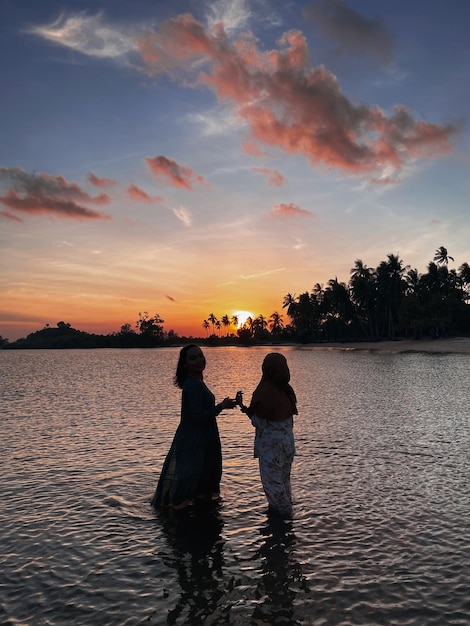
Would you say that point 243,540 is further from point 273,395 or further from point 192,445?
point 273,395

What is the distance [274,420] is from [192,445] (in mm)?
1435

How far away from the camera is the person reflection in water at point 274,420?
7.47 meters

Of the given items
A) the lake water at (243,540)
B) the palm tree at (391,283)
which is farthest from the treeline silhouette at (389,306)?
the lake water at (243,540)

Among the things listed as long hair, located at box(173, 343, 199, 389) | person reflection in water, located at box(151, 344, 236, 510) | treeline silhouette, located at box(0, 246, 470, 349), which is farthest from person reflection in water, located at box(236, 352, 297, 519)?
treeline silhouette, located at box(0, 246, 470, 349)

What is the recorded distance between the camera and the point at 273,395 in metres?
7.48

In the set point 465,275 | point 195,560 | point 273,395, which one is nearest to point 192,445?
point 273,395

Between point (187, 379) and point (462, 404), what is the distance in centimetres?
1757

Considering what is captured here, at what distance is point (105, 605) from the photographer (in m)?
5.36

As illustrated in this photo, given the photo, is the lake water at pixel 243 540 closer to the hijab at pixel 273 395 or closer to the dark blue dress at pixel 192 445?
the dark blue dress at pixel 192 445

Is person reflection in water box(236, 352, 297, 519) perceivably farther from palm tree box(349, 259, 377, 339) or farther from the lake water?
palm tree box(349, 259, 377, 339)

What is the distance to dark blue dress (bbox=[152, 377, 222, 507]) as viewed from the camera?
7.68 metres

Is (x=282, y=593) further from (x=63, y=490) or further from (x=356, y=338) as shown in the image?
(x=356, y=338)

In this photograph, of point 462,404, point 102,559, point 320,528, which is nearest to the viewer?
point 102,559

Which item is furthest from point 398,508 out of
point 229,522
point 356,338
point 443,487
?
point 356,338
